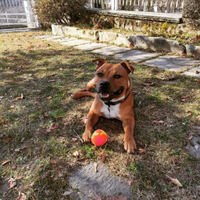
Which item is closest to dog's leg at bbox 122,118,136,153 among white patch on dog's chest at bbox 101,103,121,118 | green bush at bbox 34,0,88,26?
white patch on dog's chest at bbox 101,103,121,118

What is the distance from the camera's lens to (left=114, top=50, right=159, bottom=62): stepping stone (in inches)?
228

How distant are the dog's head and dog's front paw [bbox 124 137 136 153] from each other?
58cm

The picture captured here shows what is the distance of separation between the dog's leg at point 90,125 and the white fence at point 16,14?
11.5 metres

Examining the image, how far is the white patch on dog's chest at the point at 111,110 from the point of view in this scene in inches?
110

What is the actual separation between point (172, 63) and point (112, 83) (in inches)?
131

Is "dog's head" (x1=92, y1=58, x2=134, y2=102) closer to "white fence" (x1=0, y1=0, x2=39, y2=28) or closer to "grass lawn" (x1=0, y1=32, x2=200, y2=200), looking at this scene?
"grass lawn" (x1=0, y1=32, x2=200, y2=200)

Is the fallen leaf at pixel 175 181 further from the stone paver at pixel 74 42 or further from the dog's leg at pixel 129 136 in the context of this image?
the stone paver at pixel 74 42

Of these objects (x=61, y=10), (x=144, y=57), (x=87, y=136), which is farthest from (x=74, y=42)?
(x=87, y=136)

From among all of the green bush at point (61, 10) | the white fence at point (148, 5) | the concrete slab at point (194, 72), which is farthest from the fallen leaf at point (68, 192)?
the green bush at point (61, 10)

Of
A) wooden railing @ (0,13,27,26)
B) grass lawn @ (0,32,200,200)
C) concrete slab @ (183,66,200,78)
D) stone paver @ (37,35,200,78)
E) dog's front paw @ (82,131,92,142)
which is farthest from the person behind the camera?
wooden railing @ (0,13,27,26)

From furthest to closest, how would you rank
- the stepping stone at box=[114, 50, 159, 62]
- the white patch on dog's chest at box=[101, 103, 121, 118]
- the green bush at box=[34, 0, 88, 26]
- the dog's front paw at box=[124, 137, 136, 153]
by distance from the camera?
the green bush at box=[34, 0, 88, 26]
the stepping stone at box=[114, 50, 159, 62]
the white patch on dog's chest at box=[101, 103, 121, 118]
the dog's front paw at box=[124, 137, 136, 153]

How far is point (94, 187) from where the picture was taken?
1998mm

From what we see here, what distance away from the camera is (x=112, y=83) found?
2.53m

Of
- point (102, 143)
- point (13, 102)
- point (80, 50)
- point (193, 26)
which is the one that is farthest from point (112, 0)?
point (102, 143)
